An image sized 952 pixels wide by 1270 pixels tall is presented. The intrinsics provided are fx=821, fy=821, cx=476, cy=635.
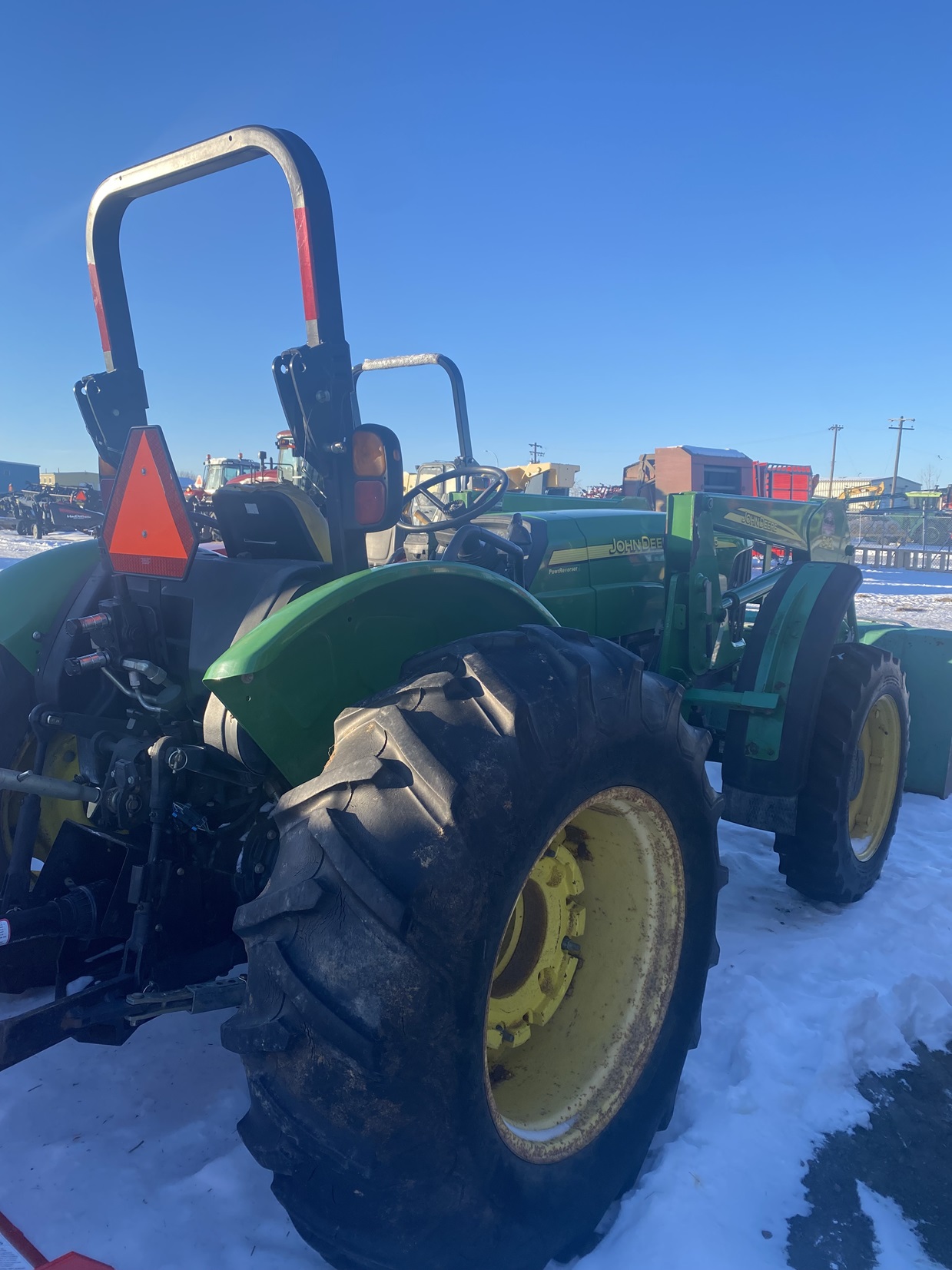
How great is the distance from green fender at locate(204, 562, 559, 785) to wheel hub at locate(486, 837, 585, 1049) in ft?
2.01

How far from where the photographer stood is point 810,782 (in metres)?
3.34

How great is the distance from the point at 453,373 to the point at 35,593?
3.00 metres

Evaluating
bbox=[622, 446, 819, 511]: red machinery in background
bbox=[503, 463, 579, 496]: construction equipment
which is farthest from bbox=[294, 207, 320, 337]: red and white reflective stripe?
bbox=[622, 446, 819, 511]: red machinery in background

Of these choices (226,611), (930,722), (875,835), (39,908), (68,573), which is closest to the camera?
(39,908)

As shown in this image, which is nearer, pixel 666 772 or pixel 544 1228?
pixel 544 1228

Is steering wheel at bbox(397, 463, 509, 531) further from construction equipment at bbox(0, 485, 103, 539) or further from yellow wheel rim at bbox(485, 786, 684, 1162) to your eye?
construction equipment at bbox(0, 485, 103, 539)

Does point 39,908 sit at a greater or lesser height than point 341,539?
lesser

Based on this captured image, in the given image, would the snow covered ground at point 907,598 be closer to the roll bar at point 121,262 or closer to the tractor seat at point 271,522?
the tractor seat at point 271,522

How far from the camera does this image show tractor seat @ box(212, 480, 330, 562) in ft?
7.22

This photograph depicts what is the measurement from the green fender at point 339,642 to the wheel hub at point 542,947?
611mm

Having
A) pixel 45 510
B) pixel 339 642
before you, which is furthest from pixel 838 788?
pixel 45 510

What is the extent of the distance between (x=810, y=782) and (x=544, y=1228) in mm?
2183

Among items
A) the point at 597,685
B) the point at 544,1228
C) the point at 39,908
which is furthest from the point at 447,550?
the point at 544,1228

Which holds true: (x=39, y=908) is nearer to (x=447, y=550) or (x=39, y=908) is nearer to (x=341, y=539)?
(x=341, y=539)
